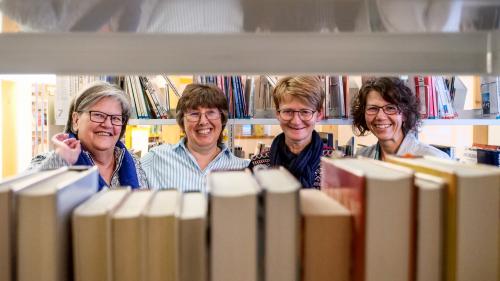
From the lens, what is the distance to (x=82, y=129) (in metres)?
1.97

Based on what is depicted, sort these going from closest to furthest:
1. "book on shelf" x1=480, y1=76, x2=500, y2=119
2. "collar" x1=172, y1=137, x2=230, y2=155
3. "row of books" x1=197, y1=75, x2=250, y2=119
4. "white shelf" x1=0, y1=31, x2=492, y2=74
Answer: "white shelf" x1=0, y1=31, x2=492, y2=74 < "collar" x1=172, y1=137, x2=230, y2=155 < "book on shelf" x1=480, y1=76, x2=500, y2=119 < "row of books" x1=197, y1=75, x2=250, y2=119

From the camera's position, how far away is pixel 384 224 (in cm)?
55

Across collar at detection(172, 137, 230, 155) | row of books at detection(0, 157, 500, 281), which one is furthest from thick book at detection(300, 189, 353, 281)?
collar at detection(172, 137, 230, 155)

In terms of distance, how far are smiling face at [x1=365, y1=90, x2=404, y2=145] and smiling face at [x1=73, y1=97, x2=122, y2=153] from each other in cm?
130

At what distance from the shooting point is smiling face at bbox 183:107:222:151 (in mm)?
2148

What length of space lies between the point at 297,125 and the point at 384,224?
4.97ft

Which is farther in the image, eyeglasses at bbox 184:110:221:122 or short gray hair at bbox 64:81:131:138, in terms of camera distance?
eyeglasses at bbox 184:110:221:122

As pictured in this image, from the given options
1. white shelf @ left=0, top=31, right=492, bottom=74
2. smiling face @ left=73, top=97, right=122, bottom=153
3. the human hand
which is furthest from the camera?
smiling face @ left=73, top=97, right=122, bottom=153

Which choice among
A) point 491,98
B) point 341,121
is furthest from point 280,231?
point 491,98

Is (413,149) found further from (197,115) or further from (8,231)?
(8,231)

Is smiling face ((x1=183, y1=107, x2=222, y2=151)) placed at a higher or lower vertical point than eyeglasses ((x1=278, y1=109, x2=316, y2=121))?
lower

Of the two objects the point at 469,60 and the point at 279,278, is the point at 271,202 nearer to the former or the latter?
the point at 279,278

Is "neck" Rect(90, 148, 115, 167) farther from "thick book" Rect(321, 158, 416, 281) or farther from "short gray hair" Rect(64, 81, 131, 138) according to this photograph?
"thick book" Rect(321, 158, 416, 281)

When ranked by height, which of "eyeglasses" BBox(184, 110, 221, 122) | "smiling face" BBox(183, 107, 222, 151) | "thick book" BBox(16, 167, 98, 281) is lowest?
"thick book" BBox(16, 167, 98, 281)
